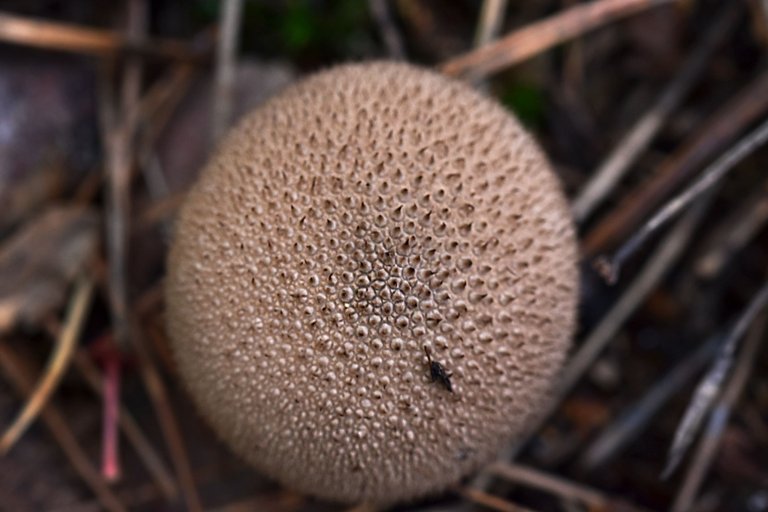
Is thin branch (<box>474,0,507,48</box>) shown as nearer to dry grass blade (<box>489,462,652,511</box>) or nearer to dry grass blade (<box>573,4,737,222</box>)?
dry grass blade (<box>573,4,737,222</box>)

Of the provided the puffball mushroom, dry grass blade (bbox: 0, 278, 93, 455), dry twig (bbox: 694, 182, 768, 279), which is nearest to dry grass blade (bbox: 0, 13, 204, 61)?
dry grass blade (bbox: 0, 278, 93, 455)

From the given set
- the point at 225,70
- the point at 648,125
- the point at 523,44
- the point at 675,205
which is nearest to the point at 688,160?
the point at 648,125

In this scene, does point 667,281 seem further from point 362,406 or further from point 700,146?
point 362,406

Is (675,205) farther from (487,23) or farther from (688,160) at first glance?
(487,23)

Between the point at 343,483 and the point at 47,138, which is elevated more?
the point at 47,138

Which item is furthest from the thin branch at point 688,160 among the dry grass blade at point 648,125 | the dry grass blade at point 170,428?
the dry grass blade at point 170,428

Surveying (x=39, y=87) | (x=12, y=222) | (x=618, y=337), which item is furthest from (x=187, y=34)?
(x=618, y=337)
